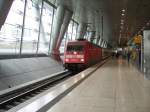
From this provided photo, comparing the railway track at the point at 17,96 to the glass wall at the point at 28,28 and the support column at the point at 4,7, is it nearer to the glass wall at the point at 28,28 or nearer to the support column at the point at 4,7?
the support column at the point at 4,7

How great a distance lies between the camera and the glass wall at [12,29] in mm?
19873

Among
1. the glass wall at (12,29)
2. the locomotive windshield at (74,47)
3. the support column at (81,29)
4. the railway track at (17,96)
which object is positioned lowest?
the railway track at (17,96)

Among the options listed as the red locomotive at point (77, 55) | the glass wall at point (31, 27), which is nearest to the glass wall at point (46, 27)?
the glass wall at point (31, 27)

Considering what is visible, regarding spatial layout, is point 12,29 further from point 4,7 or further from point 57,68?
point 57,68

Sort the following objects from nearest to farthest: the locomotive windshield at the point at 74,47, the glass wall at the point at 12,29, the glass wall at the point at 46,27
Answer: the glass wall at the point at 12,29
the locomotive windshield at the point at 74,47
the glass wall at the point at 46,27

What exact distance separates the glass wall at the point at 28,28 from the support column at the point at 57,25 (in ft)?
2.33

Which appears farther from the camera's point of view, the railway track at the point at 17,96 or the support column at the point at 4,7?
the support column at the point at 4,7

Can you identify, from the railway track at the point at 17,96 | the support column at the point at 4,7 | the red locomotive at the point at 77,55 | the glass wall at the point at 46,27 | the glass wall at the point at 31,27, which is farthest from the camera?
the glass wall at the point at 46,27

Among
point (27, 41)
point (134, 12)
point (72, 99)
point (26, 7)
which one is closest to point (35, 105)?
point (72, 99)

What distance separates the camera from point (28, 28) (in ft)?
75.5

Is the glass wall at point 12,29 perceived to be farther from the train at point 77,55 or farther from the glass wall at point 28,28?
the train at point 77,55

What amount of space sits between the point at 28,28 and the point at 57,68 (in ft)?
23.3

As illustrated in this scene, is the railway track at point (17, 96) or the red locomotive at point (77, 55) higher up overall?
the red locomotive at point (77, 55)

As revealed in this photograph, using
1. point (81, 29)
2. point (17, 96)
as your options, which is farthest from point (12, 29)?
point (81, 29)
